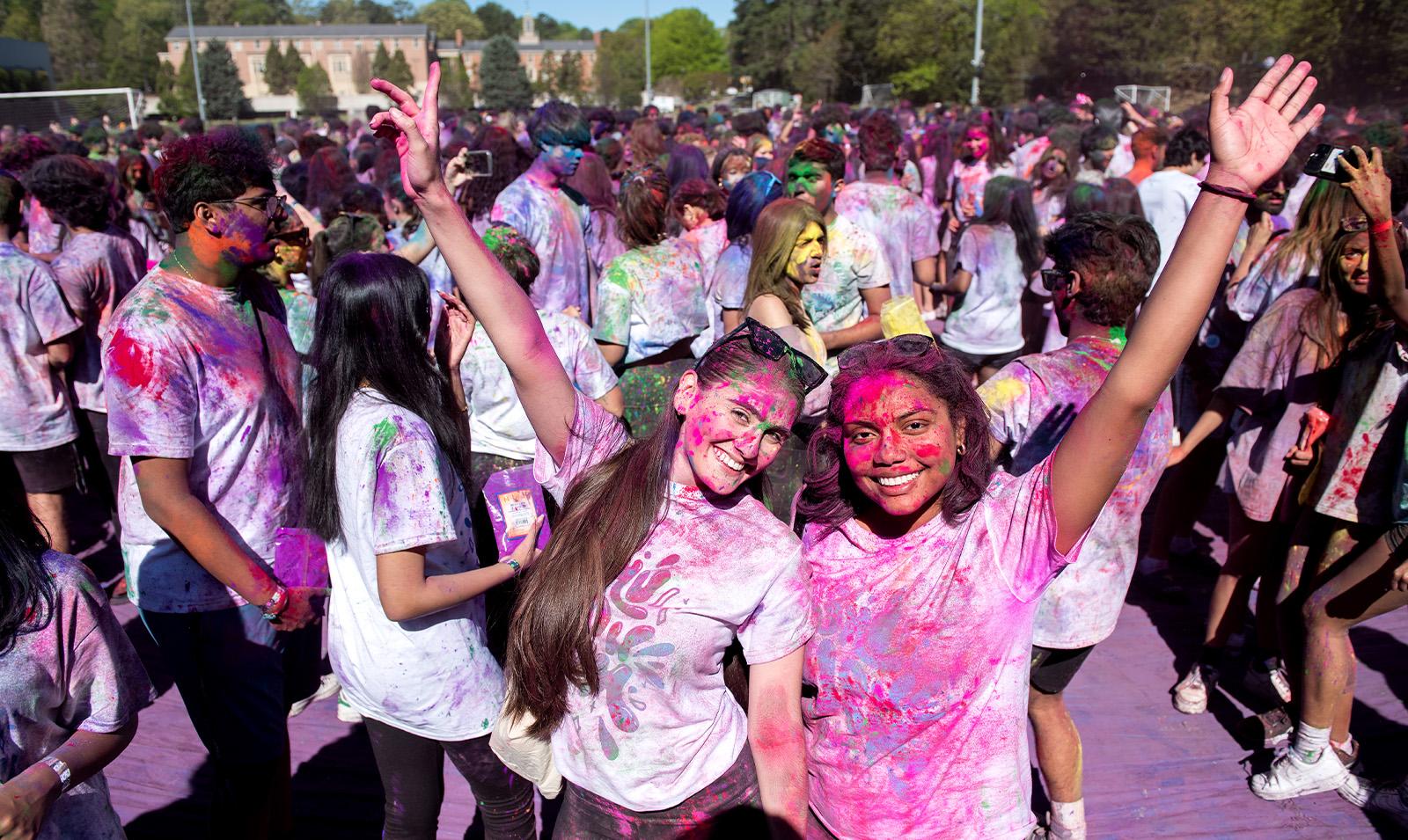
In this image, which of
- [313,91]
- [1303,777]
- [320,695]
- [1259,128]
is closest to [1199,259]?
[1259,128]

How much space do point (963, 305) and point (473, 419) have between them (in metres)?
3.78

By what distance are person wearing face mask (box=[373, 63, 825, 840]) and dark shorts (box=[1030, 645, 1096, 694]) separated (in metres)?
1.27

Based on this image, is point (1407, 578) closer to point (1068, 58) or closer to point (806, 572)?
point (806, 572)

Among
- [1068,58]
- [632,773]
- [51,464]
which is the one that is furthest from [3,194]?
[1068,58]

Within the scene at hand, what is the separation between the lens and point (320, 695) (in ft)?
14.1

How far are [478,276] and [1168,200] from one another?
5.71 metres

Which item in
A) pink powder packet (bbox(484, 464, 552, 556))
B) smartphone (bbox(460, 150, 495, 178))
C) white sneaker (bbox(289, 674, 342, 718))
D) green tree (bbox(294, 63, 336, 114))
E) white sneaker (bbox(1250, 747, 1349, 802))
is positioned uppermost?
green tree (bbox(294, 63, 336, 114))

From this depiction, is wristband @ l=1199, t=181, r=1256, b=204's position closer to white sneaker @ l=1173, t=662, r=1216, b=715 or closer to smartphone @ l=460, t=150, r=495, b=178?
white sneaker @ l=1173, t=662, r=1216, b=715

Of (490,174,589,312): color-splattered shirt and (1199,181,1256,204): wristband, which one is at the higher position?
(1199,181,1256,204): wristband

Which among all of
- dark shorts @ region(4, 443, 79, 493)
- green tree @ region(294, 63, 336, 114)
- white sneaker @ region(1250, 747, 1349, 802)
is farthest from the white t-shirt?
green tree @ region(294, 63, 336, 114)

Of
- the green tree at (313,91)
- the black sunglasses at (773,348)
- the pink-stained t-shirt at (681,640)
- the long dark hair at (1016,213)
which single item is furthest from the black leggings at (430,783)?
the green tree at (313,91)

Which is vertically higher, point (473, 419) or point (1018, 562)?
point (1018, 562)

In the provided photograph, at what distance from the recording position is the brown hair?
3.83 meters

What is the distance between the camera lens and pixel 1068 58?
47.2m
